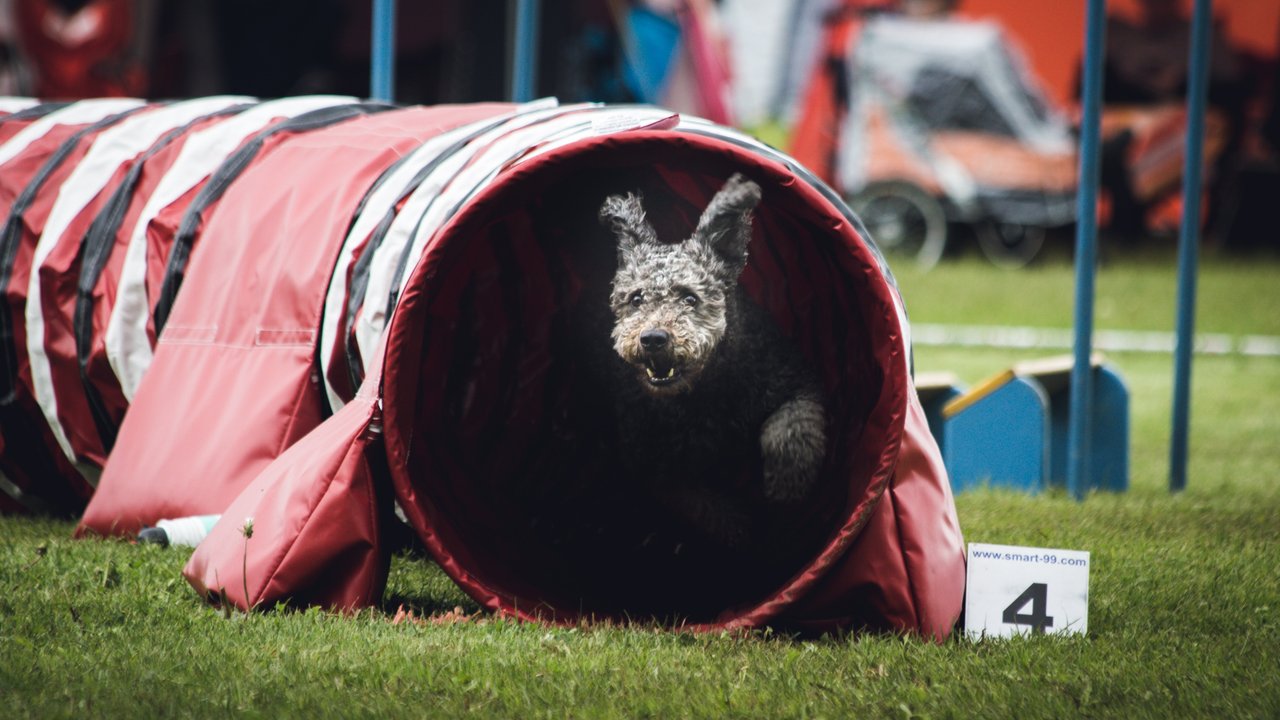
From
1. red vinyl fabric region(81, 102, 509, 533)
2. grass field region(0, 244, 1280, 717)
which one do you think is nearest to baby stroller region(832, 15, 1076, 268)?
grass field region(0, 244, 1280, 717)

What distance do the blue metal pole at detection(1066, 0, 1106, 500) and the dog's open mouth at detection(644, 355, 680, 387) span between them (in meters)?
2.14

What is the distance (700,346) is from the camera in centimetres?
356

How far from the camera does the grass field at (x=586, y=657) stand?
269 cm

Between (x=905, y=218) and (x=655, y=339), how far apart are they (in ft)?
38.5

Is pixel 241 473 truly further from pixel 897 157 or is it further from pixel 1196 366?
pixel 897 157

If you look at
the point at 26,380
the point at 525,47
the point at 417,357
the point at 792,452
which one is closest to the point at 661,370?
the point at 792,452

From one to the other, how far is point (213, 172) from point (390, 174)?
88 cm

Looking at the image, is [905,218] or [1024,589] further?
[905,218]

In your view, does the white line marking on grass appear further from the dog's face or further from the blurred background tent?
the dog's face

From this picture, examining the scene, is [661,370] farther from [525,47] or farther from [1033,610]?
[525,47]

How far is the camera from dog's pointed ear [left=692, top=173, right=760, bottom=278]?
3.57 metres

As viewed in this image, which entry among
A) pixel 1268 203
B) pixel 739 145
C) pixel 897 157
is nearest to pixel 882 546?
pixel 739 145

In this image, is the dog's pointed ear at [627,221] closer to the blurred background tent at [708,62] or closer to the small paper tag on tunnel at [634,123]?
the small paper tag on tunnel at [634,123]

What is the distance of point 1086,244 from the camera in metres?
5.09
